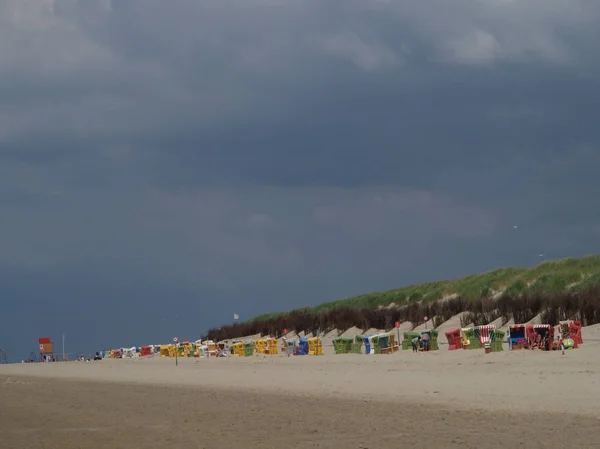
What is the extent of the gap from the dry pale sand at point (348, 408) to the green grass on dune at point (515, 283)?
1296 centimetres

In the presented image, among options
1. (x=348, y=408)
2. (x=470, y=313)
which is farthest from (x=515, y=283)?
(x=348, y=408)

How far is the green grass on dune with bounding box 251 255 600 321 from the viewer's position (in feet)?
114

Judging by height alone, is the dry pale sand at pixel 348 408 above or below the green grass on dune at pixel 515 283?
below

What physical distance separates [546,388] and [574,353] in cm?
501

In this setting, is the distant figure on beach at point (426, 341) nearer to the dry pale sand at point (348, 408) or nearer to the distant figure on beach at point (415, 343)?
the distant figure on beach at point (415, 343)

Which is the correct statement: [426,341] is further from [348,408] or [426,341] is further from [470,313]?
[348,408]

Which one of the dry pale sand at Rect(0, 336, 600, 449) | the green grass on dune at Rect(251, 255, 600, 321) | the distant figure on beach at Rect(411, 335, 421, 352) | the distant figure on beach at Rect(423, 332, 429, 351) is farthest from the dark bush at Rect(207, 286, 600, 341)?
the dry pale sand at Rect(0, 336, 600, 449)

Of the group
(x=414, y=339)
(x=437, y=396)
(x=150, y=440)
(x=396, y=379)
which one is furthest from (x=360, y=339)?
(x=150, y=440)

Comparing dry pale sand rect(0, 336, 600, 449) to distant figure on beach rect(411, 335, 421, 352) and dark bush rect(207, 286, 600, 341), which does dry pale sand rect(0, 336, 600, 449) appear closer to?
distant figure on beach rect(411, 335, 421, 352)

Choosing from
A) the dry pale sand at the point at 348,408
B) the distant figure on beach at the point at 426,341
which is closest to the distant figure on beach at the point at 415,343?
the distant figure on beach at the point at 426,341

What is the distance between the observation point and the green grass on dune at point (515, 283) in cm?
3462

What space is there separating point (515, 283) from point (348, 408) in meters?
25.9

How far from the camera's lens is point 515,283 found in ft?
127

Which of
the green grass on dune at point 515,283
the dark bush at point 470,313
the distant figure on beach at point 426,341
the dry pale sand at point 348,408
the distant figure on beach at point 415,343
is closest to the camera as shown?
the dry pale sand at point 348,408
